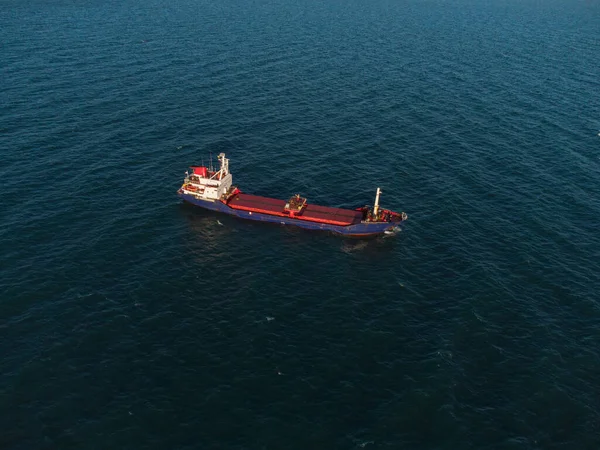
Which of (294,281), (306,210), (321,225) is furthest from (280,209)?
(294,281)

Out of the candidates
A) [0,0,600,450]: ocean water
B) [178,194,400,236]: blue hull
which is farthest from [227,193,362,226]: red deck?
[0,0,600,450]: ocean water

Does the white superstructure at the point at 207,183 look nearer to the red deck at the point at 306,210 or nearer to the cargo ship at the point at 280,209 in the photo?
the cargo ship at the point at 280,209

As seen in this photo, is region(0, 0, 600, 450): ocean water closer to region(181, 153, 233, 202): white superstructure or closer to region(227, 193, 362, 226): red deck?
region(227, 193, 362, 226): red deck

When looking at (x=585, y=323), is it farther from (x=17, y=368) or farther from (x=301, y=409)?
(x=17, y=368)

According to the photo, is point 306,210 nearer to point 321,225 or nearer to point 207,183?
point 321,225

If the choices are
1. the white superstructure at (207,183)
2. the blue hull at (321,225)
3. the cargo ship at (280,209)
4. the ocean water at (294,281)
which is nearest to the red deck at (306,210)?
the cargo ship at (280,209)

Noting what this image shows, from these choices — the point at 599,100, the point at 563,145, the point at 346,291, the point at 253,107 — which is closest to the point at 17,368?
the point at 346,291
